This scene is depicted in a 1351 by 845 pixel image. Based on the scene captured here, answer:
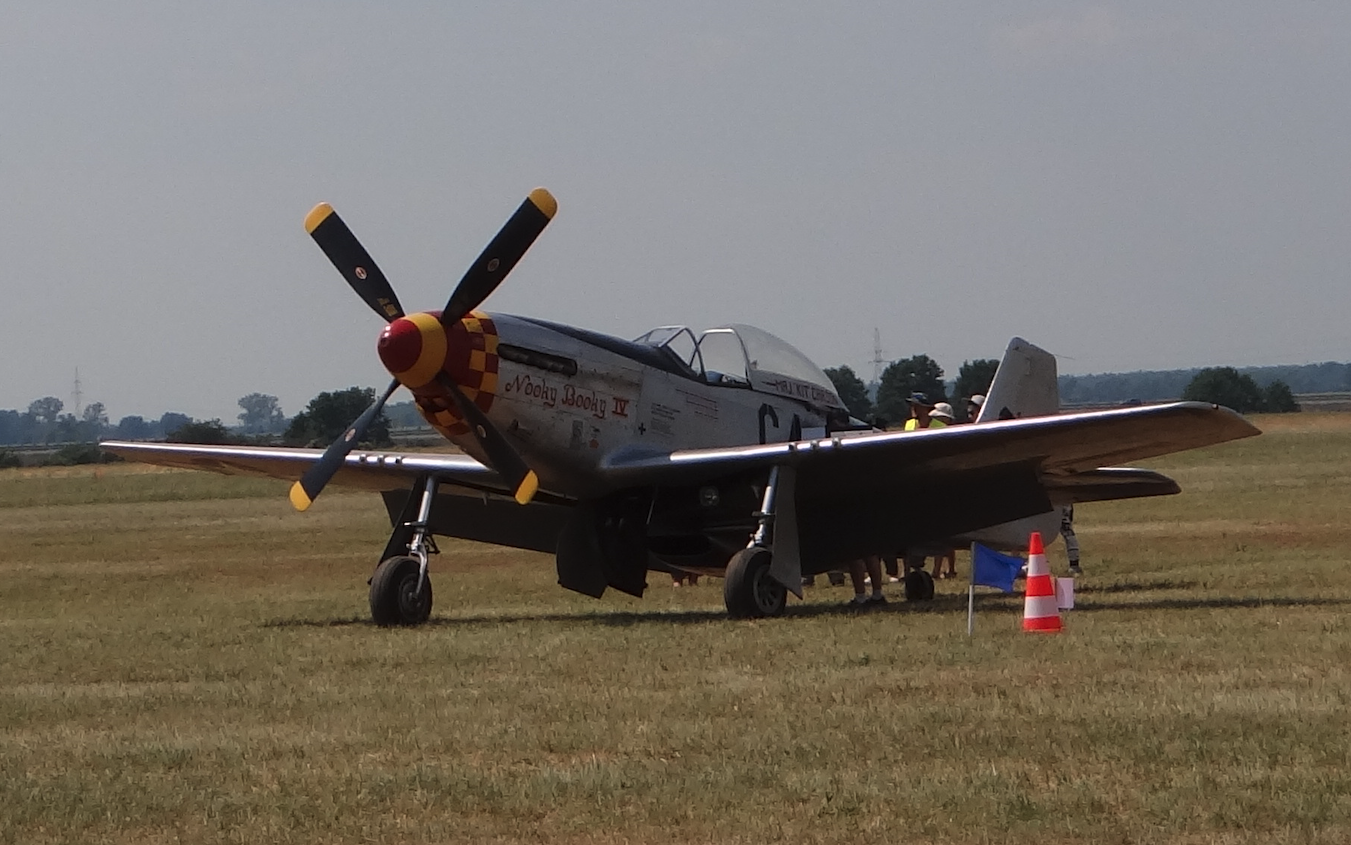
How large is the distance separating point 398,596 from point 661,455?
2.18 metres

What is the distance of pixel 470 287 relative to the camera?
41.4 feet

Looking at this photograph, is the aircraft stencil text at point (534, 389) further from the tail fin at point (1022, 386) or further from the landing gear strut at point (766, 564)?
the tail fin at point (1022, 386)

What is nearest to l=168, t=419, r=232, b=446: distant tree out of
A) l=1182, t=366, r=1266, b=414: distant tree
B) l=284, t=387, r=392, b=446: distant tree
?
l=284, t=387, r=392, b=446: distant tree

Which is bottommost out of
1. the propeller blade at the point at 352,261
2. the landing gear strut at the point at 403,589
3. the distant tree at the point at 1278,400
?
the landing gear strut at the point at 403,589

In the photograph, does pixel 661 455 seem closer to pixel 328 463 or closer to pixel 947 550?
pixel 328 463

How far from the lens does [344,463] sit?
50.2 ft

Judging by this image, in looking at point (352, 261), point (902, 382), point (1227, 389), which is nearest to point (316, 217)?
point (352, 261)

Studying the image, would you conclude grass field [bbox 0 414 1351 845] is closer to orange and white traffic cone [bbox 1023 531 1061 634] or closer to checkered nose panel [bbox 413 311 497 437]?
orange and white traffic cone [bbox 1023 531 1061 634]

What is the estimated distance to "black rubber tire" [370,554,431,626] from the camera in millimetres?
13367

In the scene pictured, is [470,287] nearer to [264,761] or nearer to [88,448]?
[264,761]

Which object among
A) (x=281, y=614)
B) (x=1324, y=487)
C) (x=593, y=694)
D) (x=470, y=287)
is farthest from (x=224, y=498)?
(x=593, y=694)

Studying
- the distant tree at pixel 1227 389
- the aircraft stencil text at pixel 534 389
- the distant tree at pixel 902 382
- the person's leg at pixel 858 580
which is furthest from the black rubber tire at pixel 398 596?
the distant tree at pixel 1227 389

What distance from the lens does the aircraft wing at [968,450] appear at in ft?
42.2

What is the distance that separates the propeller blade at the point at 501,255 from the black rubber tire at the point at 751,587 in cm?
258
